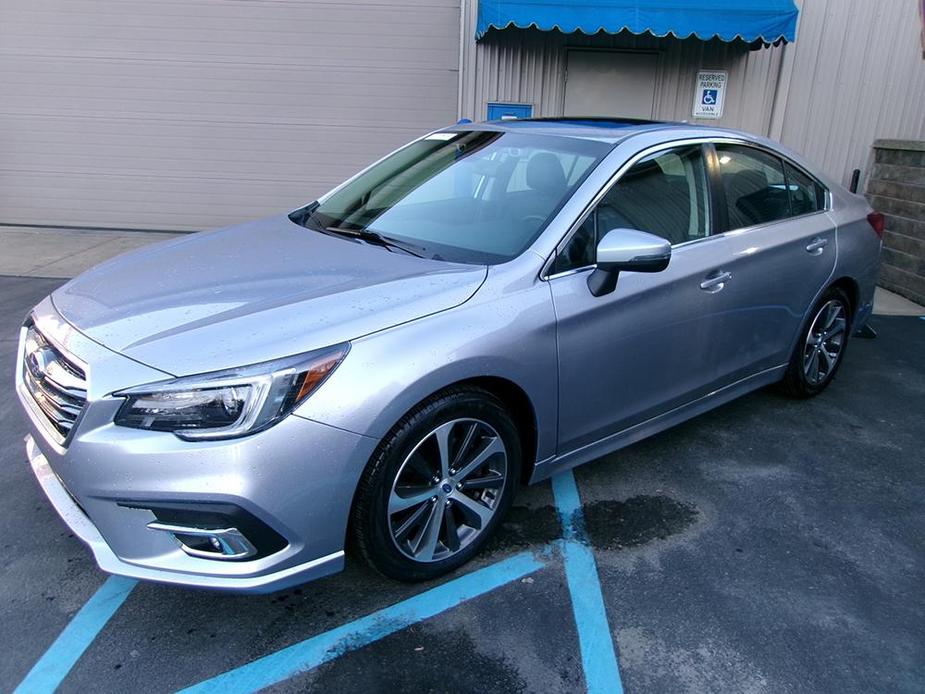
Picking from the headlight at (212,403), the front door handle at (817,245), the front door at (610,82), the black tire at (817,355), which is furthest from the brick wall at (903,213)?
the headlight at (212,403)

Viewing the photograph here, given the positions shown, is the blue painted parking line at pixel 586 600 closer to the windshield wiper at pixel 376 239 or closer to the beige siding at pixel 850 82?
the windshield wiper at pixel 376 239

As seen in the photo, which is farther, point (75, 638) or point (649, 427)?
point (649, 427)

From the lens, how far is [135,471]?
217cm

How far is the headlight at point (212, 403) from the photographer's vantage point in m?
2.19

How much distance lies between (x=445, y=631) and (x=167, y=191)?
8402 millimetres

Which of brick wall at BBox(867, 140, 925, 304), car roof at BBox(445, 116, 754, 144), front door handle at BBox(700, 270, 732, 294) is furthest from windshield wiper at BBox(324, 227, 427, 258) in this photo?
brick wall at BBox(867, 140, 925, 304)

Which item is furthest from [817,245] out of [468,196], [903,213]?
[903,213]

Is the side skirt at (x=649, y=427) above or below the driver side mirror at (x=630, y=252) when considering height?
below

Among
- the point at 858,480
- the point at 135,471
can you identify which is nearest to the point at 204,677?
the point at 135,471

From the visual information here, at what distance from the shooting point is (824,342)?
455cm

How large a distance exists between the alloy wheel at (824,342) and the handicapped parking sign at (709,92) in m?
4.86

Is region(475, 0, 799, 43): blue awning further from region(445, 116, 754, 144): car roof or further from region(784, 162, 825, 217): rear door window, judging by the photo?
region(445, 116, 754, 144): car roof

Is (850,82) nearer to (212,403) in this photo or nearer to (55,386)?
(212,403)

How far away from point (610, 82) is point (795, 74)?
222 centimetres
